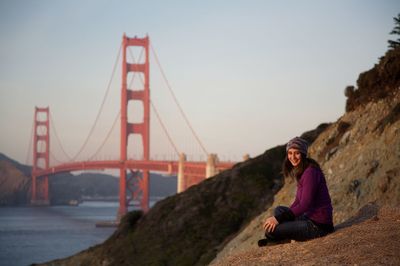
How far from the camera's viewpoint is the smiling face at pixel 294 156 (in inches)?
325

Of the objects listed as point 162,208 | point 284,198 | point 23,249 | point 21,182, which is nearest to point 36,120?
point 21,182

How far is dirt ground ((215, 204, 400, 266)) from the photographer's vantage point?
6.97 meters

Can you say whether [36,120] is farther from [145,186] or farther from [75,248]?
[75,248]

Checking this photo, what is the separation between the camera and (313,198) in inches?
321

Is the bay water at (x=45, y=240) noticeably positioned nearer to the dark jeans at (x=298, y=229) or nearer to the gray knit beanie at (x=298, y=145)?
the dark jeans at (x=298, y=229)

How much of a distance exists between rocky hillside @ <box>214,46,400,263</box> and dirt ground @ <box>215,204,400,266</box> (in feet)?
11.1

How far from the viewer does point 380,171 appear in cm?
1391

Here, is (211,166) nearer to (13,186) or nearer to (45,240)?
(45,240)

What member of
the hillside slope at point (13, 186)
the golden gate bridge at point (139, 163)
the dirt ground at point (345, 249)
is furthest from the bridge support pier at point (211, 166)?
the hillside slope at point (13, 186)

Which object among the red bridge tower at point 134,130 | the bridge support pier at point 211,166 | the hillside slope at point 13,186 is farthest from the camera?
the hillside slope at point 13,186

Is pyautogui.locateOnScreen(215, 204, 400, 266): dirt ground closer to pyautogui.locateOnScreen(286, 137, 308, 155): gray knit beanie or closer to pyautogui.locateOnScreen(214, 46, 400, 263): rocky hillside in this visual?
pyautogui.locateOnScreen(286, 137, 308, 155): gray knit beanie

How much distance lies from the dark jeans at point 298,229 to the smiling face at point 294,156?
0.56m

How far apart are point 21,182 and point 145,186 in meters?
88.0

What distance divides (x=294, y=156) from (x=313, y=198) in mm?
546
